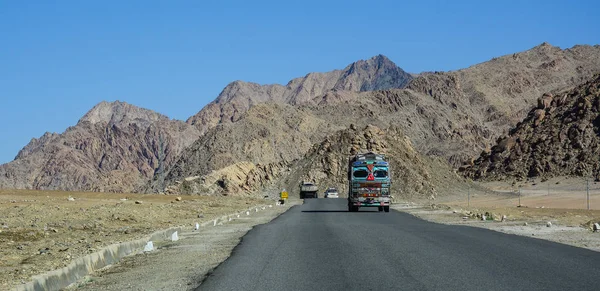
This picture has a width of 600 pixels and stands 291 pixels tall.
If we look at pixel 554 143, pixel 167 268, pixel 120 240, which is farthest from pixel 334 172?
pixel 167 268

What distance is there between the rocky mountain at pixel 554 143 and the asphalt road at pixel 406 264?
86290 mm

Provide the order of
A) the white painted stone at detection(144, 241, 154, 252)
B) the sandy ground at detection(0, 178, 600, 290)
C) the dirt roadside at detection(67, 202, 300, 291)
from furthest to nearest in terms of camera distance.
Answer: the white painted stone at detection(144, 241, 154, 252)
the sandy ground at detection(0, 178, 600, 290)
the dirt roadside at detection(67, 202, 300, 291)

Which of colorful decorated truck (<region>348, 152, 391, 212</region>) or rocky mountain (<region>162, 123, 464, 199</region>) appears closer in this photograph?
colorful decorated truck (<region>348, 152, 391, 212</region>)

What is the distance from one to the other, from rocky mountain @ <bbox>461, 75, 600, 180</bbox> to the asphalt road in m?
86.3

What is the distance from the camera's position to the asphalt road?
42.4 feet

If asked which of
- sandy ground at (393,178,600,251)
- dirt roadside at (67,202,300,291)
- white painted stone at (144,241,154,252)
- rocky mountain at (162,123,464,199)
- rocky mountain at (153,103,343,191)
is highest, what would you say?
rocky mountain at (153,103,343,191)

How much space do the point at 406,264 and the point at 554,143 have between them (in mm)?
102931

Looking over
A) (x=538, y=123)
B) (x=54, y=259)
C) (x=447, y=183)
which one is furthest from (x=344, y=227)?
(x=538, y=123)

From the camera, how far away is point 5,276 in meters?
14.1

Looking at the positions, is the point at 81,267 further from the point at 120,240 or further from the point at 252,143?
the point at 252,143

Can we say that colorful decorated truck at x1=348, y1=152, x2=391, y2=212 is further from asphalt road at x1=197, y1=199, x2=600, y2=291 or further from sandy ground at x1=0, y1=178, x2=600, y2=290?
asphalt road at x1=197, y1=199, x2=600, y2=291

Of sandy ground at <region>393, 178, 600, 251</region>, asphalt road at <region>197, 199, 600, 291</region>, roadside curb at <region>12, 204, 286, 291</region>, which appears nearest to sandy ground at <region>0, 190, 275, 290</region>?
roadside curb at <region>12, 204, 286, 291</region>

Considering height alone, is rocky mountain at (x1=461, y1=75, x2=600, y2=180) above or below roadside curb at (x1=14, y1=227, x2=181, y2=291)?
above

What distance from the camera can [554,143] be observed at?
112312 millimetres
